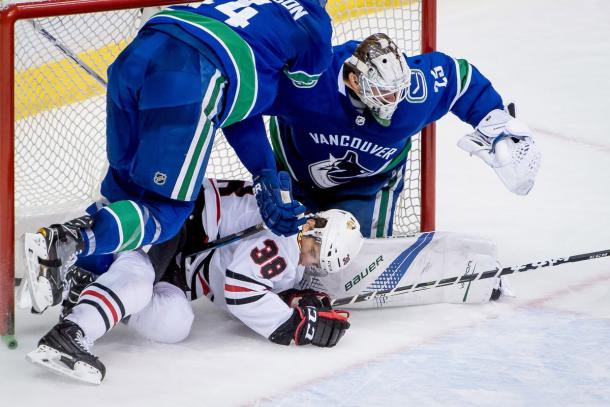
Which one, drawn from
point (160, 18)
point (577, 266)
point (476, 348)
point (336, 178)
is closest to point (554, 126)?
point (577, 266)

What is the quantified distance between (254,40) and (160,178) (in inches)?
15.8

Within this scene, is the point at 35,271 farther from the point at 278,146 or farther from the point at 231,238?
the point at 278,146

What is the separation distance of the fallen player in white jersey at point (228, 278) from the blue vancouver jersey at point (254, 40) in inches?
13.0

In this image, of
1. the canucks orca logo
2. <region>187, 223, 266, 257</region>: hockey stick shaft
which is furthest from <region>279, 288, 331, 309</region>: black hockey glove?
the canucks orca logo

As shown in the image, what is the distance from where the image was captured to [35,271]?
2.57 m

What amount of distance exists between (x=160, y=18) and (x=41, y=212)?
104cm

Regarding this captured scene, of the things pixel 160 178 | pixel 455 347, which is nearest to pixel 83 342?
pixel 160 178

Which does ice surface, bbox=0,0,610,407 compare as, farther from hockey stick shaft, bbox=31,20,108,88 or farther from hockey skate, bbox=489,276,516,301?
hockey stick shaft, bbox=31,20,108,88

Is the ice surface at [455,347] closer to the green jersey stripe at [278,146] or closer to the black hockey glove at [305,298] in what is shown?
the black hockey glove at [305,298]

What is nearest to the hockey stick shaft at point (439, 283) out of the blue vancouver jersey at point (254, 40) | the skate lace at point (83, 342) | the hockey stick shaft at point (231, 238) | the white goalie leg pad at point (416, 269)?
the white goalie leg pad at point (416, 269)

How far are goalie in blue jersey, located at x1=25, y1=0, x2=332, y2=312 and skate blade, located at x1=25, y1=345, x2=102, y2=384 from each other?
12 centimetres

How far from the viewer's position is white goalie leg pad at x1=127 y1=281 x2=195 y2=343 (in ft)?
9.67

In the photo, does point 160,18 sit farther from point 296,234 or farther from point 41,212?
point 41,212

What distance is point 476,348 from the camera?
2.96m
